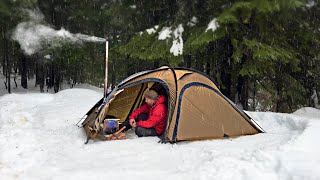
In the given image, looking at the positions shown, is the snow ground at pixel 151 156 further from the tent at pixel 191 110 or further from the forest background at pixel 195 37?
the forest background at pixel 195 37

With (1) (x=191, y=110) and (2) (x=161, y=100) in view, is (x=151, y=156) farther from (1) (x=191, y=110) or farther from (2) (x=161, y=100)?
(2) (x=161, y=100)

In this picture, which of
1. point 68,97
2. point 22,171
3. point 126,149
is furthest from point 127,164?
point 68,97

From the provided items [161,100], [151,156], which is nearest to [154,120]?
[161,100]

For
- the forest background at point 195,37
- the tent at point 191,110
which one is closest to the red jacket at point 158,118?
the tent at point 191,110

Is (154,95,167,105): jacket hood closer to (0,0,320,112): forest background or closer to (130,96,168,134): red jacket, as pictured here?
(130,96,168,134): red jacket

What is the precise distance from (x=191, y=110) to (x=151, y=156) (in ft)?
5.79

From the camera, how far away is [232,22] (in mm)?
9867

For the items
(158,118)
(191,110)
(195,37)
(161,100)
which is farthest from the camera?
(195,37)

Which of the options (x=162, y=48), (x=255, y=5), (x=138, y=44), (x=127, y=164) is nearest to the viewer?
(x=127, y=164)

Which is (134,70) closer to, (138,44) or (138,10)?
(138,10)

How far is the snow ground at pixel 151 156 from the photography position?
193 inches

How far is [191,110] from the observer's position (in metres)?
7.45

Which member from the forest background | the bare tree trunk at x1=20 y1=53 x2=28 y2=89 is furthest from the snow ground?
the bare tree trunk at x1=20 y1=53 x2=28 y2=89

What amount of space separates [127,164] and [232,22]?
5805 millimetres
